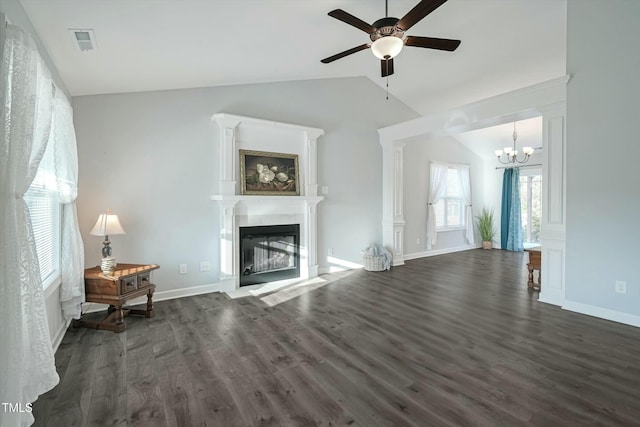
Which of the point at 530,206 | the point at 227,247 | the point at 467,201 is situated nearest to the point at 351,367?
the point at 227,247

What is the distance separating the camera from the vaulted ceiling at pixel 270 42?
243cm

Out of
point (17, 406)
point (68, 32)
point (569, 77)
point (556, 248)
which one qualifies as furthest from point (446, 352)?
point (68, 32)

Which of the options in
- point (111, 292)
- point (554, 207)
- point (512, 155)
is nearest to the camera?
point (111, 292)

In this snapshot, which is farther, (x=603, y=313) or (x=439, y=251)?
(x=439, y=251)

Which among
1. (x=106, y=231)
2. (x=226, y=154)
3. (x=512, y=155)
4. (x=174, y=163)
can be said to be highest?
(x=512, y=155)

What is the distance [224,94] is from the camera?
4.33 meters

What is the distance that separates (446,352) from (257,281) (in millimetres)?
2916

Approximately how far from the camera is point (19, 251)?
1.48 meters

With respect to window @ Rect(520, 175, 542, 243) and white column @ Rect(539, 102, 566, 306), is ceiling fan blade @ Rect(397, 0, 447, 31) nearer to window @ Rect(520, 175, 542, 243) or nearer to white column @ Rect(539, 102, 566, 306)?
white column @ Rect(539, 102, 566, 306)

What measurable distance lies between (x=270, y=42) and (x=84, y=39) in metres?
1.78

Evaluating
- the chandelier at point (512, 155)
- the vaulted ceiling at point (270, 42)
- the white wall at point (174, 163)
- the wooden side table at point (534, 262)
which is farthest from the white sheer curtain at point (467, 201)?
the white wall at point (174, 163)

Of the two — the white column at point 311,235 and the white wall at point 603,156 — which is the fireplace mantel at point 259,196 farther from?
the white wall at point 603,156

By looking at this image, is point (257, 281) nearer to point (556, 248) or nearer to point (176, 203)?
point (176, 203)

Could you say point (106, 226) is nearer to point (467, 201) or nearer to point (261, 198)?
point (261, 198)
